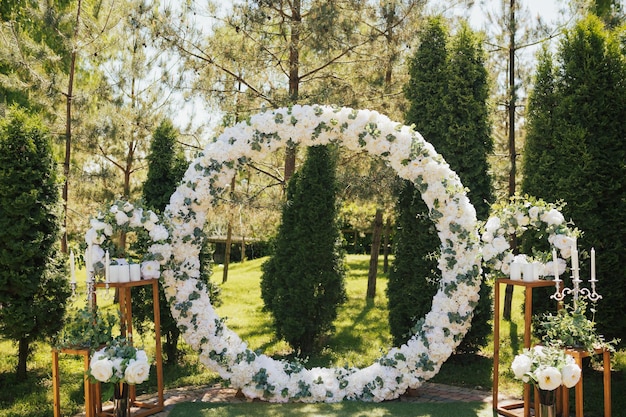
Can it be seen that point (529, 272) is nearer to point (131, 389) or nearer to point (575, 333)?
point (575, 333)

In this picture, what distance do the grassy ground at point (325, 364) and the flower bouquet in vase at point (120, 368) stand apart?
125 cm

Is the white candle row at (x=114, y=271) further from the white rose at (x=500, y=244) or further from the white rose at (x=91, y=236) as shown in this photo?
the white rose at (x=500, y=244)

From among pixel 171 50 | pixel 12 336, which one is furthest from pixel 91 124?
pixel 12 336

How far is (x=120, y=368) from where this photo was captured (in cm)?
442

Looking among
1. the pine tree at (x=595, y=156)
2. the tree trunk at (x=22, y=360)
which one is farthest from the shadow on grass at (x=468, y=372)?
the tree trunk at (x=22, y=360)

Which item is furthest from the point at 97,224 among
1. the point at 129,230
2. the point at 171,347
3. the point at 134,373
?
the point at 171,347

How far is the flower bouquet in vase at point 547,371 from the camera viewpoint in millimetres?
4105

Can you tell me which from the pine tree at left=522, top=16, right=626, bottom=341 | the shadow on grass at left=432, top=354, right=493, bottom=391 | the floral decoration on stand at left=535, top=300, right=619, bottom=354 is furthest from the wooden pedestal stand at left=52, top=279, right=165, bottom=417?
the pine tree at left=522, top=16, right=626, bottom=341

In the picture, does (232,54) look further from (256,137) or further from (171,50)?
(256,137)

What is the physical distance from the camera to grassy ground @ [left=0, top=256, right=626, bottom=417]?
5.95m

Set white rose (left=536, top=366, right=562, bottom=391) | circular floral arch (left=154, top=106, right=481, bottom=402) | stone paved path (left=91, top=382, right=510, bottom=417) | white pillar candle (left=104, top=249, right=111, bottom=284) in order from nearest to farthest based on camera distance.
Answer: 1. white rose (left=536, top=366, right=562, bottom=391)
2. white pillar candle (left=104, top=249, right=111, bottom=284)
3. circular floral arch (left=154, top=106, right=481, bottom=402)
4. stone paved path (left=91, top=382, right=510, bottom=417)

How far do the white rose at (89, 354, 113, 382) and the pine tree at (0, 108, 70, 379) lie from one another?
2.22 meters

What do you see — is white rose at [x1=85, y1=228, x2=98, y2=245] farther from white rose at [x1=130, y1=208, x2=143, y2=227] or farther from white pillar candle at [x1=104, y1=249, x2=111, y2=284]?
white rose at [x1=130, y1=208, x2=143, y2=227]

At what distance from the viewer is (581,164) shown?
20.0ft
